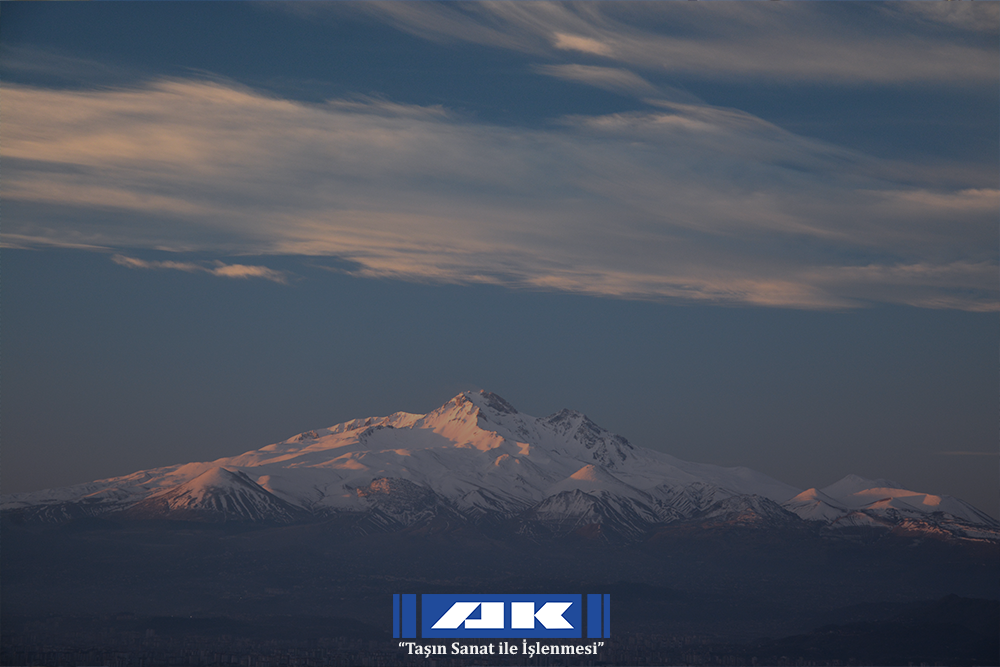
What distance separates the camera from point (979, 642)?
623 ft

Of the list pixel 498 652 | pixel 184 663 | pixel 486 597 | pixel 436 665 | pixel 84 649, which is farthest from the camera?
pixel 84 649

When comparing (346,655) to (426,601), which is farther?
(346,655)

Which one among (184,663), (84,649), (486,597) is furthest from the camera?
(84,649)

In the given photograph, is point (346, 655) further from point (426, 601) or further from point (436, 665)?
point (426, 601)

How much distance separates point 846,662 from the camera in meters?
191

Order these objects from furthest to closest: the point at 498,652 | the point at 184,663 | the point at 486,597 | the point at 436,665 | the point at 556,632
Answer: the point at 184,663 < the point at 436,665 < the point at 498,652 < the point at 556,632 < the point at 486,597

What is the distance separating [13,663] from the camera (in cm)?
16875

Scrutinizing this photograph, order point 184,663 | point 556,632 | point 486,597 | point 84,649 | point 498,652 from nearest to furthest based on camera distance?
1. point 486,597
2. point 556,632
3. point 498,652
4. point 184,663
5. point 84,649

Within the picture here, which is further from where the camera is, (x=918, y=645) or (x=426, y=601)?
(x=918, y=645)

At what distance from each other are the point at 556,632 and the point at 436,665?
31.9 metres

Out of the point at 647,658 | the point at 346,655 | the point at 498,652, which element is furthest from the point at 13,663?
the point at 647,658

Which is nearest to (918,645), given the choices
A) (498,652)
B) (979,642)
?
(979,642)

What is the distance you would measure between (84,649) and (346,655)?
45.0 metres

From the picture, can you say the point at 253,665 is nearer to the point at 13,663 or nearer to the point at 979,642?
the point at 13,663
